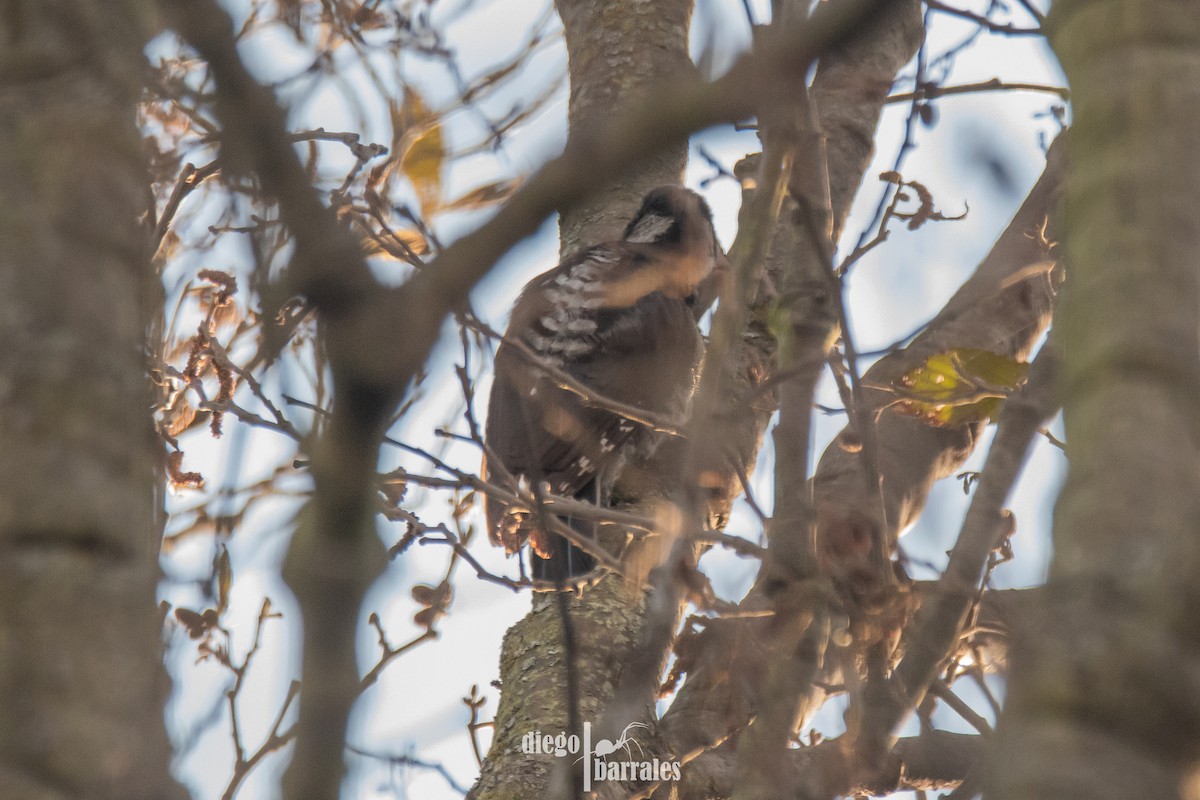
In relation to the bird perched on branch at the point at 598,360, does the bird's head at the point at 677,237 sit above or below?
above

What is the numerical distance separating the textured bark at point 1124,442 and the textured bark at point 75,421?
2.28ft

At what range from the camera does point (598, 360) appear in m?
4.71

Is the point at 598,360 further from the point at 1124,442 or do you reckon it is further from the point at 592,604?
the point at 1124,442

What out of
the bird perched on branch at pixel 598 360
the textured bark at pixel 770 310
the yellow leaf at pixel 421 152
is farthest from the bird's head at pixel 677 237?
the yellow leaf at pixel 421 152

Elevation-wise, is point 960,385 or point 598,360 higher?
point 598,360

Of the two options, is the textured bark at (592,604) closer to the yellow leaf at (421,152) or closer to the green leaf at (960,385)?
the yellow leaf at (421,152)

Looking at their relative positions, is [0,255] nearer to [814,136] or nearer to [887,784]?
[814,136]

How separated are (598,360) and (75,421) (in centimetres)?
351

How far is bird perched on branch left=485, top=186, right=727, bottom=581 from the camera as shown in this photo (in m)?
4.41

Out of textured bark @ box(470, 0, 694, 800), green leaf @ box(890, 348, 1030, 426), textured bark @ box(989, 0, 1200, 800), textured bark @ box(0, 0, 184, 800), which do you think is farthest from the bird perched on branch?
textured bark @ box(989, 0, 1200, 800)

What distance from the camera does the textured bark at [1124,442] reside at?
0.96m

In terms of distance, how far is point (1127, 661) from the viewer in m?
0.97

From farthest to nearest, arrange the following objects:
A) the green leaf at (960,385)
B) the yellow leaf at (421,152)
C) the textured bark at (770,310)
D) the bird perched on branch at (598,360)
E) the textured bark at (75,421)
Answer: the bird perched on branch at (598,360) → the green leaf at (960,385) → the yellow leaf at (421,152) → the textured bark at (770,310) → the textured bark at (75,421)

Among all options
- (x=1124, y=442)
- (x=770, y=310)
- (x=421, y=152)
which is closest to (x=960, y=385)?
(x=770, y=310)
